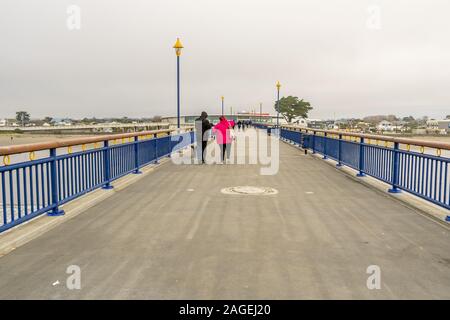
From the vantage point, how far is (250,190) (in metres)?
9.92

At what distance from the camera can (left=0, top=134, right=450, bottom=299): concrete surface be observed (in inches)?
158

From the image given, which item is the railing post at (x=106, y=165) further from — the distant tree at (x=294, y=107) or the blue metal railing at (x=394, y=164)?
the distant tree at (x=294, y=107)

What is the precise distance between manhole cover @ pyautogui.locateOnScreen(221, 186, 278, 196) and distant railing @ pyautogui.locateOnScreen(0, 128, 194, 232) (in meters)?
3.01

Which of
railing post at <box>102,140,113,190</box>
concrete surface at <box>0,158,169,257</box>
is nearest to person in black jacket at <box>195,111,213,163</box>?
concrete surface at <box>0,158,169,257</box>

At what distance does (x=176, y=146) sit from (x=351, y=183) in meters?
11.4

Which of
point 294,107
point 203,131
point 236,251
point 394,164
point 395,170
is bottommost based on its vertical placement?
point 236,251

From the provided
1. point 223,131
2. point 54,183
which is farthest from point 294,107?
point 54,183

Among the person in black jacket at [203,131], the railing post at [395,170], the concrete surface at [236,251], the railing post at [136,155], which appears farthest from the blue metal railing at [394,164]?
the railing post at [136,155]

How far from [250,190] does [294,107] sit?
165m

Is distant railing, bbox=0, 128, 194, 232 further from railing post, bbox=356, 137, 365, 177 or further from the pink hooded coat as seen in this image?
railing post, bbox=356, 137, 365, 177

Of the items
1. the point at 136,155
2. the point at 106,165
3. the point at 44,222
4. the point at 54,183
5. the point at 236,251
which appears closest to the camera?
the point at 236,251

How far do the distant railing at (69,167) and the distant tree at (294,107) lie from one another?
158m

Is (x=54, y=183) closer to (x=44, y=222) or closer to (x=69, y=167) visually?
(x=44, y=222)
